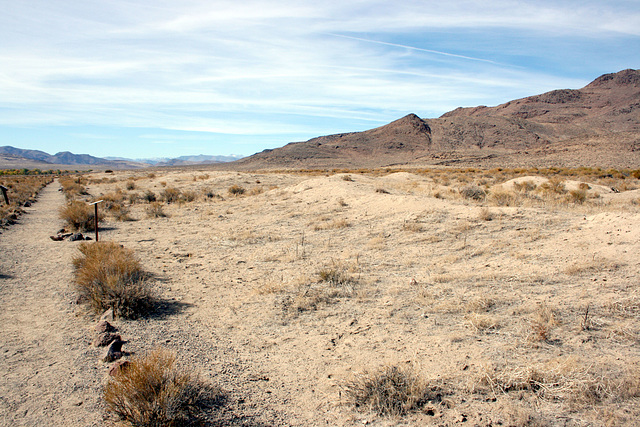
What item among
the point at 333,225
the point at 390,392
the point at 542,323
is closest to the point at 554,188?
the point at 333,225

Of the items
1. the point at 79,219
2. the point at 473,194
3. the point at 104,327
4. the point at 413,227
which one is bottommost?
the point at 104,327

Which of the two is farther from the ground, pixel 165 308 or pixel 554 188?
pixel 554 188

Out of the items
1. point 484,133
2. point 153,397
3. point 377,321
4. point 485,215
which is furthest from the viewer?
point 484,133

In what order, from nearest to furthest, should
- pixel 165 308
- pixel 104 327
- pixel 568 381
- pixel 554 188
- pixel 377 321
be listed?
pixel 568 381 → pixel 104 327 → pixel 377 321 → pixel 165 308 → pixel 554 188

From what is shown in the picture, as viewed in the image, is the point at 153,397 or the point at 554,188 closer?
the point at 153,397

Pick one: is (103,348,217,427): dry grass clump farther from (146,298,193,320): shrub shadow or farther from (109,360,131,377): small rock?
(146,298,193,320): shrub shadow

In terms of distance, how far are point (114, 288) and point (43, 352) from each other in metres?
1.42

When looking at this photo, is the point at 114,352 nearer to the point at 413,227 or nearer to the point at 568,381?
the point at 568,381

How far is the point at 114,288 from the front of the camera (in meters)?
6.02

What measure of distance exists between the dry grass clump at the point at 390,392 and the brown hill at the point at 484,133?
70519 mm

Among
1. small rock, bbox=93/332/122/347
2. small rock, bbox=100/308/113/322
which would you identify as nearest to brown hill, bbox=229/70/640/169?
small rock, bbox=100/308/113/322

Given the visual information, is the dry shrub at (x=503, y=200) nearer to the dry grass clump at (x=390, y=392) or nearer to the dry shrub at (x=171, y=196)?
the dry grass clump at (x=390, y=392)

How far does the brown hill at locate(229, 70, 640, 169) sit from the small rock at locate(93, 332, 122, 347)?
70860 mm

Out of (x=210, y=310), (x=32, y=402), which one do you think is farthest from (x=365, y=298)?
(x=32, y=402)
